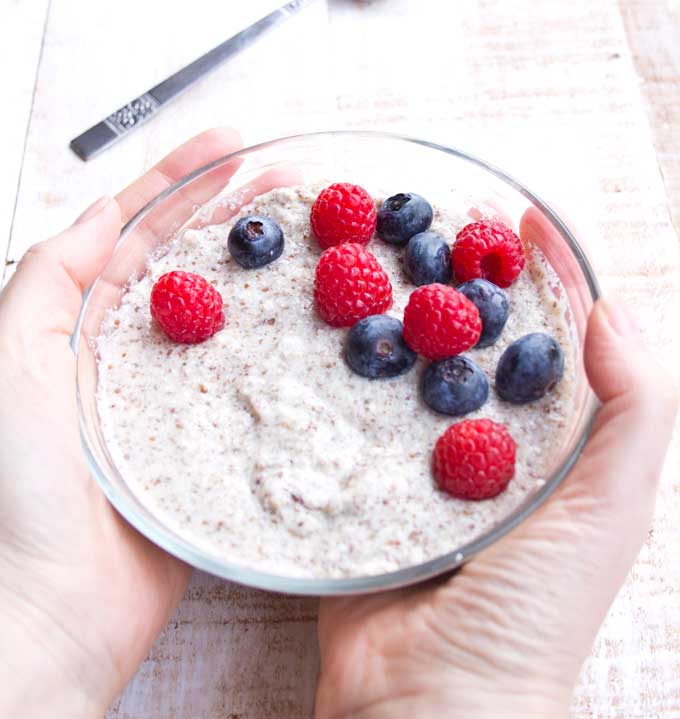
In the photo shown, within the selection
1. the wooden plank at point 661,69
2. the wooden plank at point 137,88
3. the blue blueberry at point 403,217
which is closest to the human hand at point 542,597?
the blue blueberry at point 403,217

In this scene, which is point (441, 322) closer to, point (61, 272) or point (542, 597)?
point (542, 597)

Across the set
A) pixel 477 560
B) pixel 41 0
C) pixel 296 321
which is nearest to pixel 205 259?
pixel 296 321

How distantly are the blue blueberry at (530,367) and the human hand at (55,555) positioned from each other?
26.2 inches

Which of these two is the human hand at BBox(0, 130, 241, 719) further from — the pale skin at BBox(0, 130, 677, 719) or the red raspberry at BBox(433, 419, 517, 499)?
the red raspberry at BBox(433, 419, 517, 499)

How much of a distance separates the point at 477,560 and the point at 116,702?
2.32ft

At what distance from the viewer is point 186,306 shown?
140 cm

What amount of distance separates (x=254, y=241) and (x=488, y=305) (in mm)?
455

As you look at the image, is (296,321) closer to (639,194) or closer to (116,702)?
(116,702)

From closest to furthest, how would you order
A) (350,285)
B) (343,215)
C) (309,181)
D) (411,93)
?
(350,285) < (343,215) < (309,181) < (411,93)

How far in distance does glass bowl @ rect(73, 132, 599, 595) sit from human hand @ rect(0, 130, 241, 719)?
58 millimetres

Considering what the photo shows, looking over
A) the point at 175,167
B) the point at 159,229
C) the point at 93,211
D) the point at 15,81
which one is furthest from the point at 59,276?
the point at 15,81

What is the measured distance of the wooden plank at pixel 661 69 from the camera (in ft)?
6.66

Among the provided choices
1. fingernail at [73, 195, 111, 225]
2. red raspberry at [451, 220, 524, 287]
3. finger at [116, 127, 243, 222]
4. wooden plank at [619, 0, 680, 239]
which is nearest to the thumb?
fingernail at [73, 195, 111, 225]

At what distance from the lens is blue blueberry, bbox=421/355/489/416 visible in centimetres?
128
